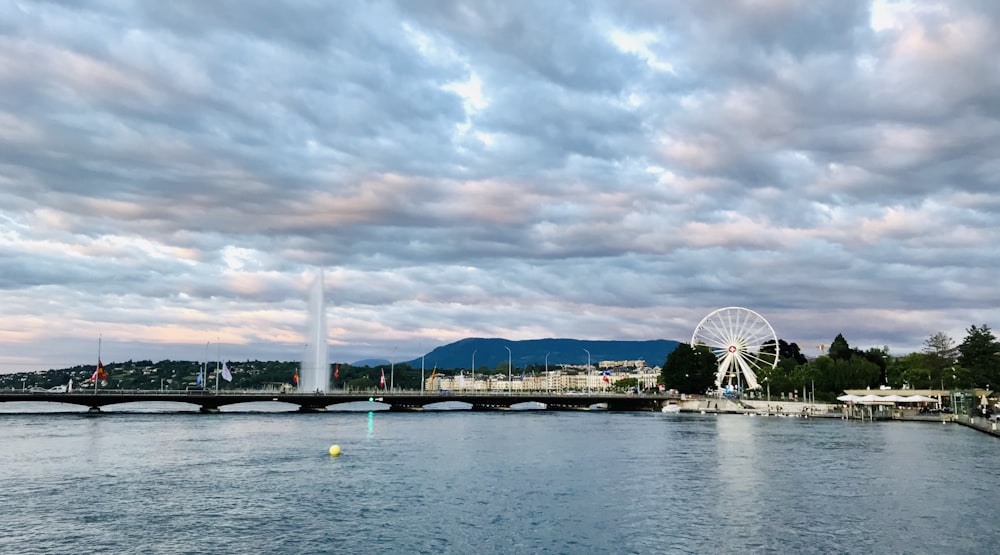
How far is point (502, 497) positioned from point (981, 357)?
13452 centimetres

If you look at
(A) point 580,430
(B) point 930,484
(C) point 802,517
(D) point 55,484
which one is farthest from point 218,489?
(A) point 580,430

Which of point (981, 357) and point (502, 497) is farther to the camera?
point (981, 357)

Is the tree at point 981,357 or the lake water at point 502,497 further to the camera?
the tree at point 981,357

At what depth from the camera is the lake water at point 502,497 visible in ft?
134

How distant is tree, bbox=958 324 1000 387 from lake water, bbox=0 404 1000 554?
5916 centimetres

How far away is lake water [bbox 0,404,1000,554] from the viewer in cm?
4091

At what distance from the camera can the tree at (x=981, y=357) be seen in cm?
14900

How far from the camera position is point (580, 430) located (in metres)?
132

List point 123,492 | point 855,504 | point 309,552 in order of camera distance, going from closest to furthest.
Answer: point 309,552, point 855,504, point 123,492

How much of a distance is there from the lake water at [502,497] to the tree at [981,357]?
59162mm

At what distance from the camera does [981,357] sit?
150m

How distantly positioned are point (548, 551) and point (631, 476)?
30184 millimetres

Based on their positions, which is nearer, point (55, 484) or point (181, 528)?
point (181, 528)

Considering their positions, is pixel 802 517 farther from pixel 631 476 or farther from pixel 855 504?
pixel 631 476
